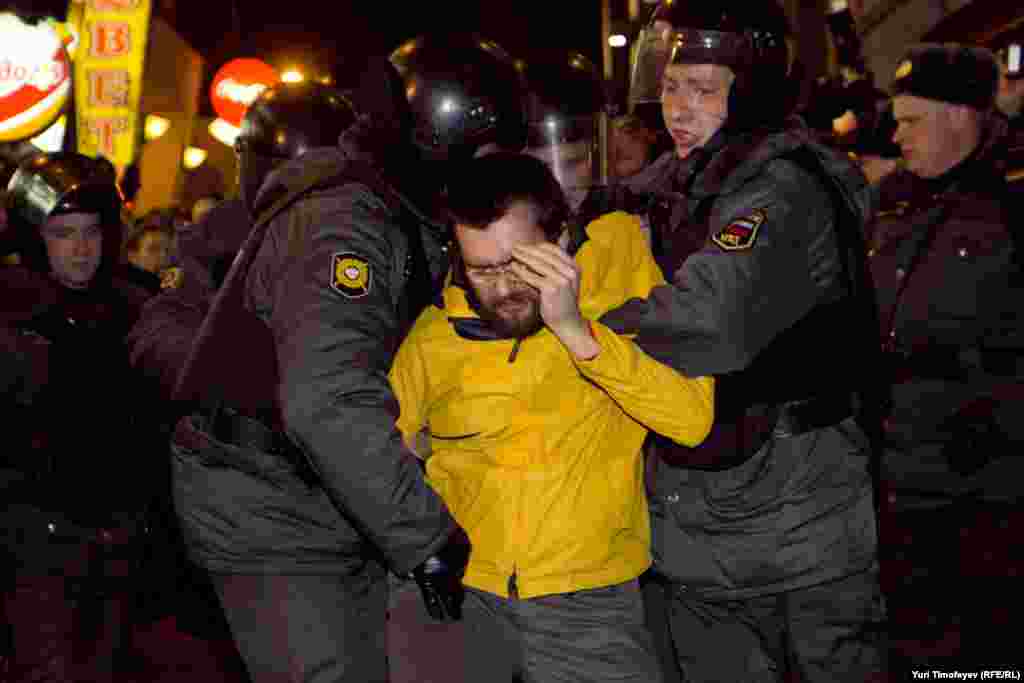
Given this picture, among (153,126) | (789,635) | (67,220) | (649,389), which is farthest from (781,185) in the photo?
(153,126)

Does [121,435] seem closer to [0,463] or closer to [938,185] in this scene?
[0,463]

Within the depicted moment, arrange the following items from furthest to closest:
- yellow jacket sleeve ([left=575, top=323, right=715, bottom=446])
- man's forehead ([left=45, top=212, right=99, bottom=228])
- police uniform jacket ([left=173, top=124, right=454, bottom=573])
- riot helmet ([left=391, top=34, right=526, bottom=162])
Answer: man's forehead ([left=45, top=212, right=99, bottom=228]), riot helmet ([left=391, top=34, right=526, bottom=162]), yellow jacket sleeve ([left=575, top=323, right=715, bottom=446]), police uniform jacket ([left=173, top=124, right=454, bottom=573])

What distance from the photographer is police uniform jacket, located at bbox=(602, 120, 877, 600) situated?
2.90 metres

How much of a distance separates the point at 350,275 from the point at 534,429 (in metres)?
0.56

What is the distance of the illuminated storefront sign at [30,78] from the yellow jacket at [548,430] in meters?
6.42

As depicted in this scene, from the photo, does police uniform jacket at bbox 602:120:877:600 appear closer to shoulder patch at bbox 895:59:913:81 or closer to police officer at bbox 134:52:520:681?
police officer at bbox 134:52:520:681

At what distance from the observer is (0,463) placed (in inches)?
174

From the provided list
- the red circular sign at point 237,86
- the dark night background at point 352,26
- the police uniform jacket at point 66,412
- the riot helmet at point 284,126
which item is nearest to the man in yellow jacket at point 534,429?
the riot helmet at point 284,126

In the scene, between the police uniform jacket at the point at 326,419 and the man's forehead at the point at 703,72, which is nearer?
the police uniform jacket at the point at 326,419

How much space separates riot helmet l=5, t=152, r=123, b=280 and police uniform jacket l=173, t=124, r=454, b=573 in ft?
7.10

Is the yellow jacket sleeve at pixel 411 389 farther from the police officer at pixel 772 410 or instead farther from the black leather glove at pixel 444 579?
the police officer at pixel 772 410

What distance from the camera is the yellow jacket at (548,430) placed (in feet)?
9.02

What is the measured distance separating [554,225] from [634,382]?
43 cm

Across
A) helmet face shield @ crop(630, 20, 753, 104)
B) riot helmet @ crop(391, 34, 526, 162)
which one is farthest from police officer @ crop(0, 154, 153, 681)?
helmet face shield @ crop(630, 20, 753, 104)
